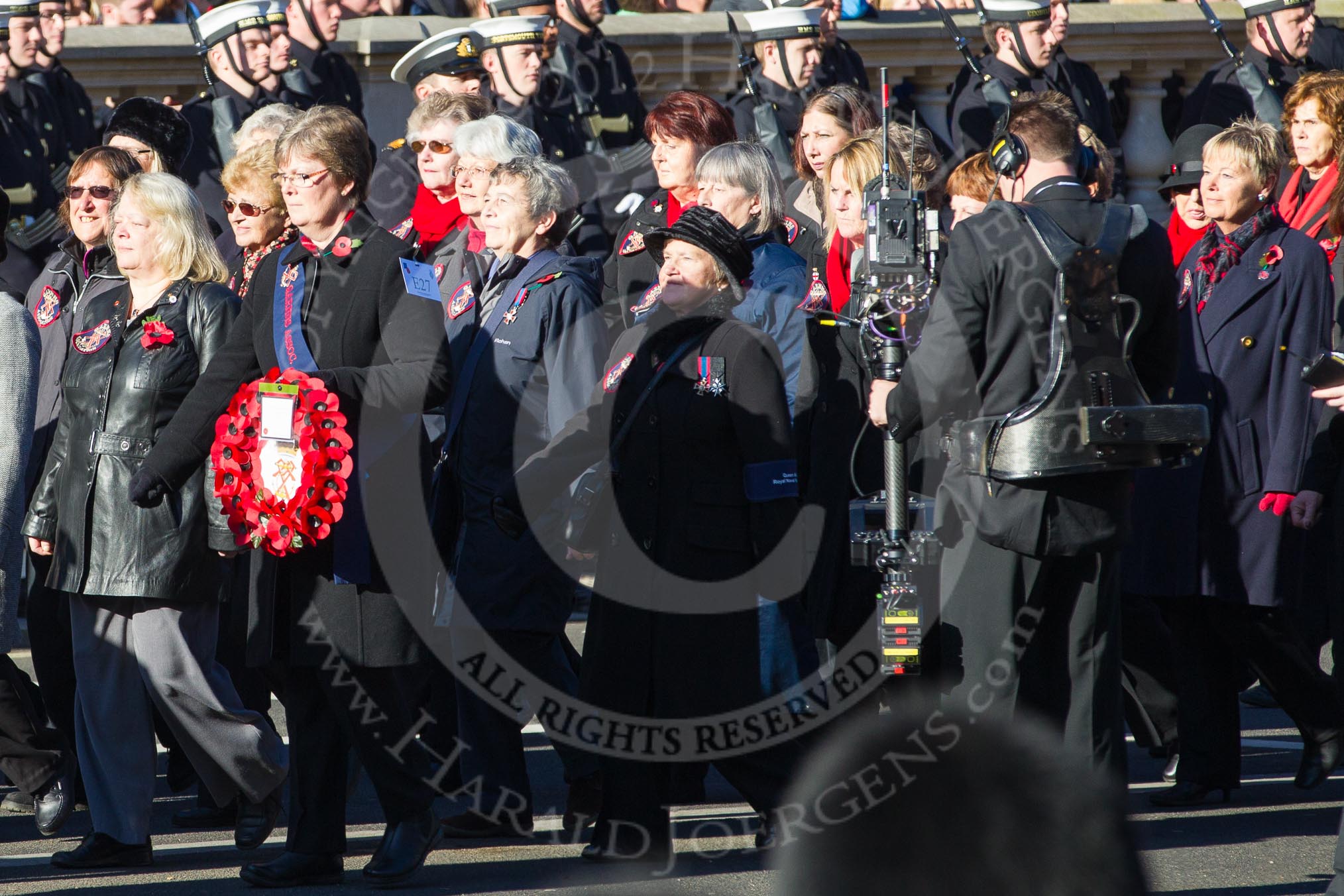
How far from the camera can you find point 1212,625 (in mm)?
5961

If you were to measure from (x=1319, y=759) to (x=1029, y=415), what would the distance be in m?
2.08

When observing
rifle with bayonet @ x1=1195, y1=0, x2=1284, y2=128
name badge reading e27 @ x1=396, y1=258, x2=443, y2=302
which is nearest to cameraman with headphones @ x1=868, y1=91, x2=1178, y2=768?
name badge reading e27 @ x1=396, y1=258, x2=443, y2=302

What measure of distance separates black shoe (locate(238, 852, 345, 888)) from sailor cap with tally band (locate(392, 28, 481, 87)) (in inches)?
180

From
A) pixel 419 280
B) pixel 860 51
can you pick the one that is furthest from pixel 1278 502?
pixel 860 51

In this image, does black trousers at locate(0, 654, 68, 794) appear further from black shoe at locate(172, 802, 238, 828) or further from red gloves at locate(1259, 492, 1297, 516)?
red gloves at locate(1259, 492, 1297, 516)

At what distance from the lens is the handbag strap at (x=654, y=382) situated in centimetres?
483

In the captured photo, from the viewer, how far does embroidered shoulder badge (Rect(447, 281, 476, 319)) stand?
5527 millimetres

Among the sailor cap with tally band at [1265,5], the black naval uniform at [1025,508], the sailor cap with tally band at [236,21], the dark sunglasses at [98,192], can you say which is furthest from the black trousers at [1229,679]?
the sailor cap with tally band at [1265,5]

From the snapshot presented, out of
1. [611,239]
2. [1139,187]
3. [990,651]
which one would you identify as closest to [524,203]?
[990,651]

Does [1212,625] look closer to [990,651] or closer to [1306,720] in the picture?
[1306,720]

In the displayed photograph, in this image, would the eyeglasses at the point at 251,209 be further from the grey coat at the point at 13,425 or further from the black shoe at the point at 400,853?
the black shoe at the point at 400,853

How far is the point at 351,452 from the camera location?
460 cm

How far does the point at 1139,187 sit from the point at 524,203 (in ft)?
21.4

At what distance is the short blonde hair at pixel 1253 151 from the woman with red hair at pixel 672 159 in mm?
1679
